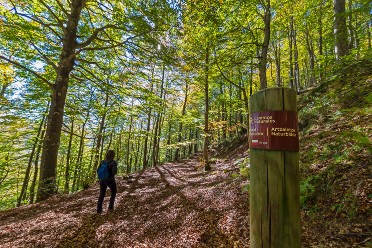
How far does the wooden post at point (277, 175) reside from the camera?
60.7 inches

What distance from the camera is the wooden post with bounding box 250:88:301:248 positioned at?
1542mm

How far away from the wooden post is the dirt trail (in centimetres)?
209

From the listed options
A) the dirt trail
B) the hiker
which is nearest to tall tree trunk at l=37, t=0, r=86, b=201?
the dirt trail

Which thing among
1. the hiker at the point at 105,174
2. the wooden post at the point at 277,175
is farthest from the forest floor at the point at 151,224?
the wooden post at the point at 277,175

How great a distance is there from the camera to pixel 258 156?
67.6 inches

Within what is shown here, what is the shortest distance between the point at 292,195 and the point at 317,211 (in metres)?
2.58

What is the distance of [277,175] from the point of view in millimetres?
1585

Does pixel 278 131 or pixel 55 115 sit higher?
pixel 55 115

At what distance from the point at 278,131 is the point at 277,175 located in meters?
0.36

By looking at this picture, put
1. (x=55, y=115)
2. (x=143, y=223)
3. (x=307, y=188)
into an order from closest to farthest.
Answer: (x=307, y=188) < (x=143, y=223) < (x=55, y=115)

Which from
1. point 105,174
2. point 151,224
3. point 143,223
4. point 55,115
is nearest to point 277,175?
point 151,224

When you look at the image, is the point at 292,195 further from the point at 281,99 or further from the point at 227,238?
the point at 227,238

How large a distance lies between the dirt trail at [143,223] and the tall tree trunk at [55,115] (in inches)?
43.0

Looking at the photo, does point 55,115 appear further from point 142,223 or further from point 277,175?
point 277,175
